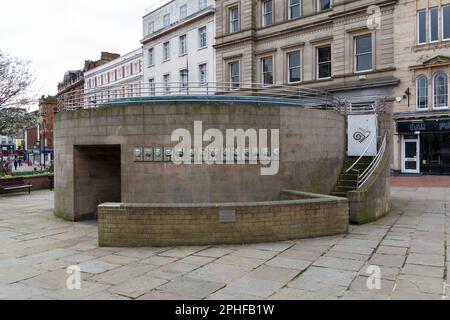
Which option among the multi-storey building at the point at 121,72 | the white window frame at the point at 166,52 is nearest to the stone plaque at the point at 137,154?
the white window frame at the point at 166,52

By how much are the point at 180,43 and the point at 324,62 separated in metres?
17.1

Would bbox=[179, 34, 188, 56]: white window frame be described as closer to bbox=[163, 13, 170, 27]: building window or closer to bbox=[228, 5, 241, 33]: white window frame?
bbox=[163, 13, 170, 27]: building window

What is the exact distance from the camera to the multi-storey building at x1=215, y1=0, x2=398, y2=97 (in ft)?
82.4

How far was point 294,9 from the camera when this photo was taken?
29844 mm

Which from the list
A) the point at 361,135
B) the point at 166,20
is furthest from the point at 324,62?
the point at 166,20

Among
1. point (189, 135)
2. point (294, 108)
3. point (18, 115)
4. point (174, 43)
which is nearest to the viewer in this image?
point (189, 135)

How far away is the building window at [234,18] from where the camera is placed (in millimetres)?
33406

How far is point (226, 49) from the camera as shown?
34.0 meters

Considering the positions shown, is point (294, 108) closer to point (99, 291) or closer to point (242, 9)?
point (99, 291)

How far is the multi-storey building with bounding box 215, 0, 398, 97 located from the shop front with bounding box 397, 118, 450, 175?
2.79 m

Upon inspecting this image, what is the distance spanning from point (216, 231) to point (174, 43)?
3479 cm

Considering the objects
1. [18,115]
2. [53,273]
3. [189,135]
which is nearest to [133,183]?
[189,135]

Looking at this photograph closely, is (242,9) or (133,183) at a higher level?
(242,9)

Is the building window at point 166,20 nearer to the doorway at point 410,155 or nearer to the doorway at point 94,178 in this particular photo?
the doorway at point 410,155
